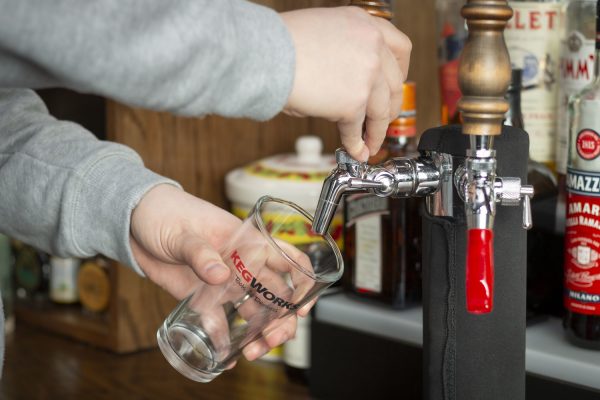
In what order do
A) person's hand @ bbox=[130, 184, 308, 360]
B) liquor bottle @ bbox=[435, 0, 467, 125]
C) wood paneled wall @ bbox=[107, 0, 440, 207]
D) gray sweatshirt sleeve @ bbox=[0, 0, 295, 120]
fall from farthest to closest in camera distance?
1. wood paneled wall @ bbox=[107, 0, 440, 207]
2. liquor bottle @ bbox=[435, 0, 467, 125]
3. person's hand @ bbox=[130, 184, 308, 360]
4. gray sweatshirt sleeve @ bbox=[0, 0, 295, 120]

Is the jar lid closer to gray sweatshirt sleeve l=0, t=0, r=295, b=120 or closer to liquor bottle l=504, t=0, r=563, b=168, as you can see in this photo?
liquor bottle l=504, t=0, r=563, b=168

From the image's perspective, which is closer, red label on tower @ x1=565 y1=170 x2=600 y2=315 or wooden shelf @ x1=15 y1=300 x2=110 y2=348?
red label on tower @ x1=565 y1=170 x2=600 y2=315

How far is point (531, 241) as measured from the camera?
3.27 ft

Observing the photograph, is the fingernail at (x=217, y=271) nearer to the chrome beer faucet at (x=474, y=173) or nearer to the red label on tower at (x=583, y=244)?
the chrome beer faucet at (x=474, y=173)

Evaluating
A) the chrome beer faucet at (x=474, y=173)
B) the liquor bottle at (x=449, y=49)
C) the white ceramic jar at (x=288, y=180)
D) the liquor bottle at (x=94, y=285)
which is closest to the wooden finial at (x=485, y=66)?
the chrome beer faucet at (x=474, y=173)

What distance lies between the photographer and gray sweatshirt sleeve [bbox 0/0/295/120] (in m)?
→ 0.56

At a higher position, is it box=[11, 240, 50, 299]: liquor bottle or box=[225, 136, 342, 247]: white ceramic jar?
box=[225, 136, 342, 247]: white ceramic jar

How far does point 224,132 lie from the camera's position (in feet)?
4.45

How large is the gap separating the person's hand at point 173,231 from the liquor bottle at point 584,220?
331 mm

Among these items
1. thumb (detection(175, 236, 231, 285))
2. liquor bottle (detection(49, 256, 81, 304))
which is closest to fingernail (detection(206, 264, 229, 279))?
thumb (detection(175, 236, 231, 285))

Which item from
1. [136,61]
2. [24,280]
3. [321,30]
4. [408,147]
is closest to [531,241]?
[408,147]

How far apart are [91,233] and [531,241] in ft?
1.51

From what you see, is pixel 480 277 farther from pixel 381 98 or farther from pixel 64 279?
Result: pixel 64 279

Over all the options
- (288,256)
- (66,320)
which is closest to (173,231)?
(288,256)
